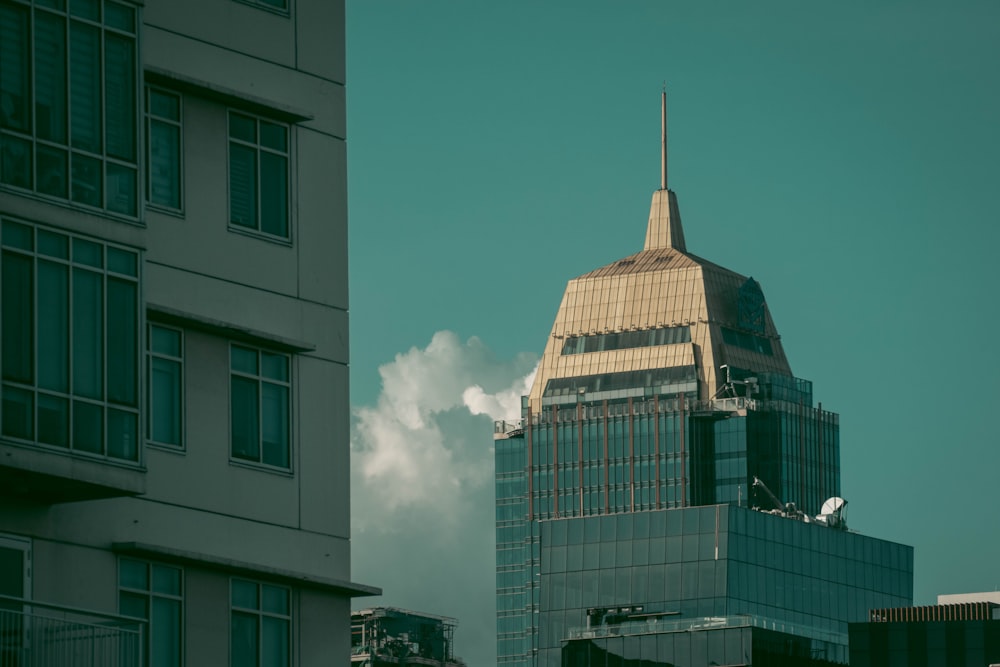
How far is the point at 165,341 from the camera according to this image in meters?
46.4

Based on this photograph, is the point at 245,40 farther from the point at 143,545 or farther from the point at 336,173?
the point at 143,545

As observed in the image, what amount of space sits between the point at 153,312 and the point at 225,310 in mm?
1922

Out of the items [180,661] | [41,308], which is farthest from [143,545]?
[41,308]

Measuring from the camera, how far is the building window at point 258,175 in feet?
159

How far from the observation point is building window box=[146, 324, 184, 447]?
45.9 m

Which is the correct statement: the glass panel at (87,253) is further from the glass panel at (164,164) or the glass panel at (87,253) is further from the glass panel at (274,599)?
the glass panel at (274,599)

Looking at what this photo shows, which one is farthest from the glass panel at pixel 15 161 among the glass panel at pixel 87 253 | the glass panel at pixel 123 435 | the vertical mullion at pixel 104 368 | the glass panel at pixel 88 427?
the glass panel at pixel 123 435

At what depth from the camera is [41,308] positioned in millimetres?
41969

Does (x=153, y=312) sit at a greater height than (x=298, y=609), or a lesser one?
greater

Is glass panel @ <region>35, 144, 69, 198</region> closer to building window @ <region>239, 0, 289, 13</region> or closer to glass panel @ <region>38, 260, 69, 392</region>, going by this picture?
glass panel @ <region>38, 260, 69, 392</region>

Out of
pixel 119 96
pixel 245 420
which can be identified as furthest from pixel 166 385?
pixel 119 96

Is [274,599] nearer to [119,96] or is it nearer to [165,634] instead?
[165,634]

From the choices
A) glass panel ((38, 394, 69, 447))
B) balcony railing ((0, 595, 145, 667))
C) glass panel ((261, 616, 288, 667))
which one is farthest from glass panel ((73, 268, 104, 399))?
glass panel ((261, 616, 288, 667))

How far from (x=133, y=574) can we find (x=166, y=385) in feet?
10.8
